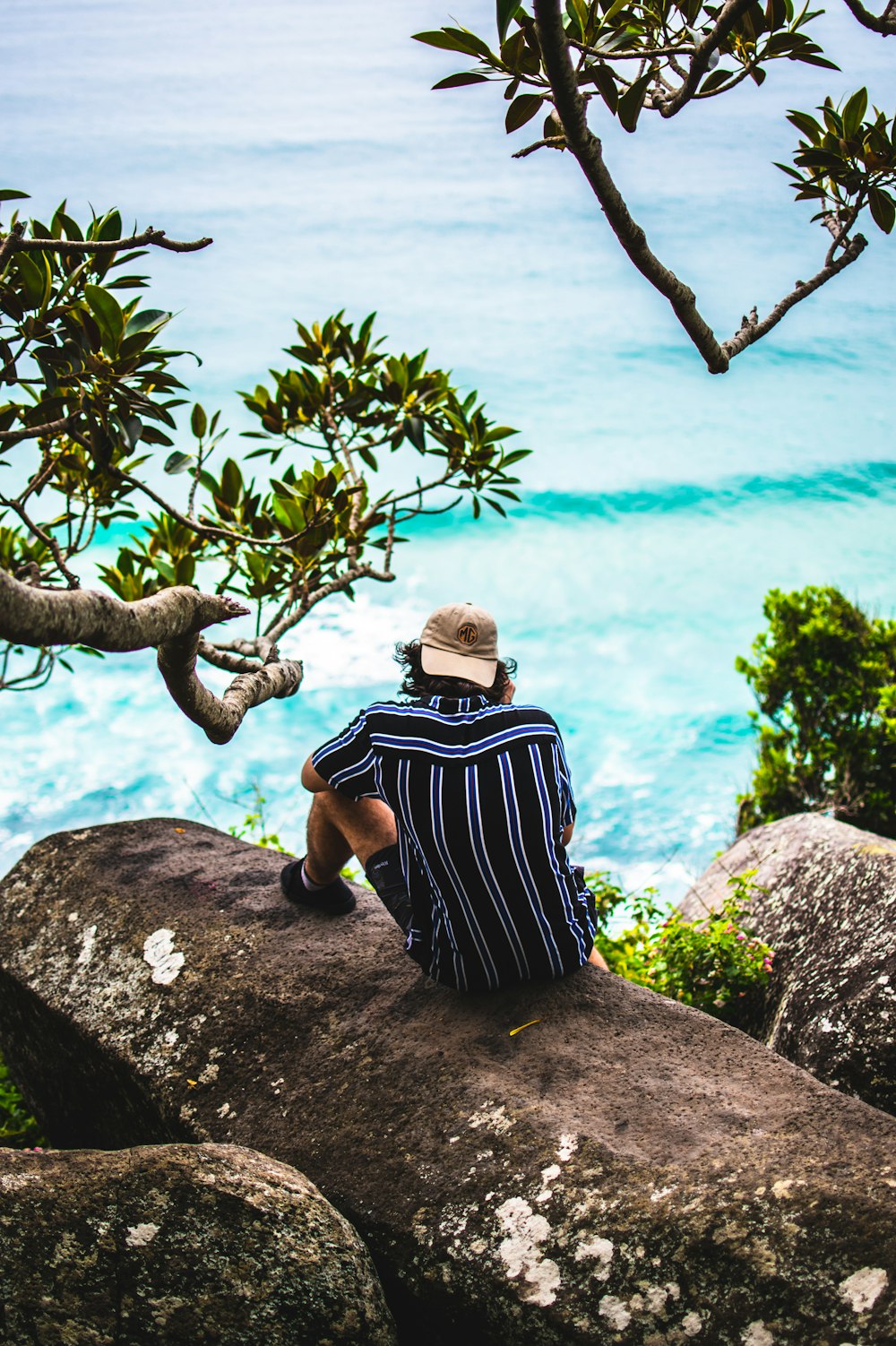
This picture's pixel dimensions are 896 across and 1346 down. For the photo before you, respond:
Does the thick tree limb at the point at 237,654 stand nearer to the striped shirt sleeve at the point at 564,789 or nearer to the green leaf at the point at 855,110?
the striped shirt sleeve at the point at 564,789

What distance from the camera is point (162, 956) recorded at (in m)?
3.15

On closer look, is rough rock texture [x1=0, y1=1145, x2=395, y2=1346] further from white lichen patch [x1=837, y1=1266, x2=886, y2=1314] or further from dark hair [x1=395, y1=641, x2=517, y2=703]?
dark hair [x1=395, y1=641, x2=517, y2=703]

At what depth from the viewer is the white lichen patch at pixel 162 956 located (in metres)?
3.09

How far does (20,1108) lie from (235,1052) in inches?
55.3

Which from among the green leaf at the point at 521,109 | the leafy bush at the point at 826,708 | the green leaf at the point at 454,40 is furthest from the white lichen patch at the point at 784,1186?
the leafy bush at the point at 826,708

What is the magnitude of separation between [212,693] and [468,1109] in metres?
1.13

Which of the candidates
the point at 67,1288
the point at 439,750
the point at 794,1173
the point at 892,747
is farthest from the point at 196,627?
the point at 892,747

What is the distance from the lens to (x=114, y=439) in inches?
112

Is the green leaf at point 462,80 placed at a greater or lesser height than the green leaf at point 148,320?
greater

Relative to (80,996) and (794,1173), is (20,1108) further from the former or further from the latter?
(794,1173)

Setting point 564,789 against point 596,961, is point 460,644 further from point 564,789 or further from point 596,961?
point 596,961

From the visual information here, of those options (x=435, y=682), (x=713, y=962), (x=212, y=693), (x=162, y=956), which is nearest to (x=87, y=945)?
(x=162, y=956)

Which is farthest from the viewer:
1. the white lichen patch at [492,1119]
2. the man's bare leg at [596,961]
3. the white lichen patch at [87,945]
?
the white lichen patch at [87,945]

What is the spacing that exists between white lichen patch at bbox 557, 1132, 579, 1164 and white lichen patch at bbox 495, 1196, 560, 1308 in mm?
118
